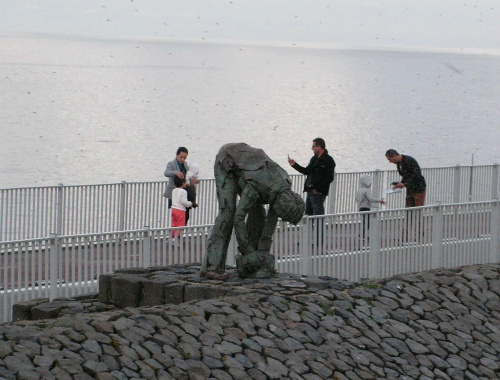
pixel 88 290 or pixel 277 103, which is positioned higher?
pixel 277 103

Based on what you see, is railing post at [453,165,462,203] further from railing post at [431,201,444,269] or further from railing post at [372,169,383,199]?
railing post at [431,201,444,269]

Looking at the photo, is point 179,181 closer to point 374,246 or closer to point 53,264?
point 374,246

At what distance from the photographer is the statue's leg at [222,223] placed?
610 inches

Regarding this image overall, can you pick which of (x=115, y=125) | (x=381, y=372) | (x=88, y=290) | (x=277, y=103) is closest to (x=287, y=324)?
(x=381, y=372)

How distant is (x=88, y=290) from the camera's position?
637 inches

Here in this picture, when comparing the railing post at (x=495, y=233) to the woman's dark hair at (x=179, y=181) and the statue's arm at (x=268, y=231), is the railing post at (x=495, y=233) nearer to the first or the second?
the statue's arm at (x=268, y=231)

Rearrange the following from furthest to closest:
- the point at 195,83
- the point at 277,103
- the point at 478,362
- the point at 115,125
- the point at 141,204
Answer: the point at 195,83 < the point at 277,103 < the point at 115,125 < the point at 141,204 < the point at 478,362

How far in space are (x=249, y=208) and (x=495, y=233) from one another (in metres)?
5.68

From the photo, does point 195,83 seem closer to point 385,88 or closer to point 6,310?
point 385,88

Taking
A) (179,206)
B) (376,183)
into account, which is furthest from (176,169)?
(376,183)

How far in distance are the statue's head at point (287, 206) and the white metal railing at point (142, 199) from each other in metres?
6.23

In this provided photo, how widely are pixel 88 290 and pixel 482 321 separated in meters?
5.23

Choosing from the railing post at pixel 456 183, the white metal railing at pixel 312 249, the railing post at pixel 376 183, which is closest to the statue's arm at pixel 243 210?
the white metal railing at pixel 312 249

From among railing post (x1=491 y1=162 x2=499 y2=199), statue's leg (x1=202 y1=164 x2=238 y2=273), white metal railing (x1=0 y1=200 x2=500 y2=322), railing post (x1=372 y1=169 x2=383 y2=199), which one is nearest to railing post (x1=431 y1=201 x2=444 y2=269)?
white metal railing (x1=0 y1=200 x2=500 y2=322)
